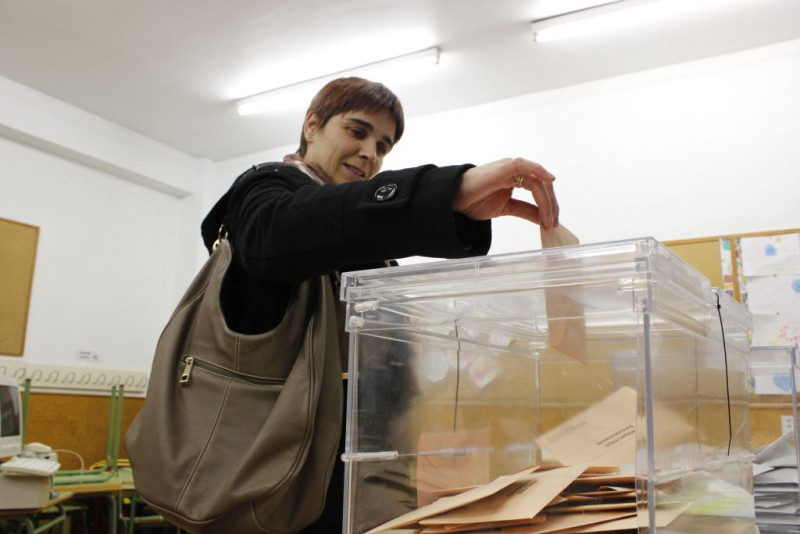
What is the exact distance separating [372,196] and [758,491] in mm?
631

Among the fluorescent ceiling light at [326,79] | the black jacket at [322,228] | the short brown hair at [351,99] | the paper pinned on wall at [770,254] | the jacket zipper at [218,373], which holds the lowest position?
the jacket zipper at [218,373]

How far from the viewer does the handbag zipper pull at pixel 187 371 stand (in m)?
0.77

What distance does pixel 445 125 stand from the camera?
177 inches

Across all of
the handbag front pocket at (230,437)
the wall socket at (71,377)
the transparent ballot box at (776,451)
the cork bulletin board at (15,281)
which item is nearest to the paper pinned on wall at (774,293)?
the transparent ballot box at (776,451)

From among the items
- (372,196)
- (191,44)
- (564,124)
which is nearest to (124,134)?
(191,44)

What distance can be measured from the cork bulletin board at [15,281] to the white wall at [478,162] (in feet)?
0.23

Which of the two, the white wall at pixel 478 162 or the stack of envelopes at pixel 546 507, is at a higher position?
the white wall at pixel 478 162

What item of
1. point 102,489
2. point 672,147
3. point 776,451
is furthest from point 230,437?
point 672,147

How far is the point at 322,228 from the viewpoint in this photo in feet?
2.08

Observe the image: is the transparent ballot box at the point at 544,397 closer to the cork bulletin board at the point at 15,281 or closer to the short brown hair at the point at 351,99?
the short brown hair at the point at 351,99

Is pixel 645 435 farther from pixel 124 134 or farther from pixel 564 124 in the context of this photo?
pixel 124 134

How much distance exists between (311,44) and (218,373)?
322 cm

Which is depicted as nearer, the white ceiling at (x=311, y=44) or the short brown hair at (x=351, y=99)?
the short brown hair at (x=351, y=99)

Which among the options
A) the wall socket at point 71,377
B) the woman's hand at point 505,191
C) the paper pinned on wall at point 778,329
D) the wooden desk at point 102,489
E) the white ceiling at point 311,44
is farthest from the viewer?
the wall socket at point 71,377
